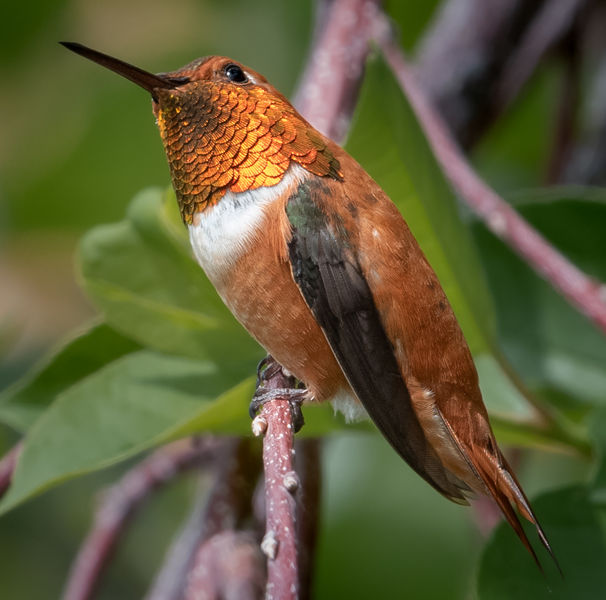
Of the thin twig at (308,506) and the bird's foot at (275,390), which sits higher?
the bird's foot at (275,390)

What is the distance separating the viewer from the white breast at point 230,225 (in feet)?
4.89

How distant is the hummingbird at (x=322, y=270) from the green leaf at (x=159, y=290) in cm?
12

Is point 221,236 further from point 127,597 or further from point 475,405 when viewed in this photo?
point 127,597

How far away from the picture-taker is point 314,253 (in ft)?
4.78

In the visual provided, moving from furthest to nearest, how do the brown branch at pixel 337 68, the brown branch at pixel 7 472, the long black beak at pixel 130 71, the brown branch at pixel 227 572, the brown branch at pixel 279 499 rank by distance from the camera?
the brown branch at pixel 337 68 < the brown branch at pixel 7 472 < the brown branch at pixel 227 572 < the long black beak at pixel 130 71 < the brown branch at pixel 279 499

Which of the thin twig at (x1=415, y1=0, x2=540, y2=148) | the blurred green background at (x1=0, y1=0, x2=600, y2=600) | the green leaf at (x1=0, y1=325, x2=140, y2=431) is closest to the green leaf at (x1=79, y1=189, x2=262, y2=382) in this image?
the green leaf at (x1=0, y1=325, x2=140, y2=431)

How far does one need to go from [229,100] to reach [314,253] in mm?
313

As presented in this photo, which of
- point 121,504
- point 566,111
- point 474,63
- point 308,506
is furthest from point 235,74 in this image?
point 566,111

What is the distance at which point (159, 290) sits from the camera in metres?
1.71

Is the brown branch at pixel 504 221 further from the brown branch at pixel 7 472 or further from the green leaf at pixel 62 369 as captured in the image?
the brown branch at pixel 7 472

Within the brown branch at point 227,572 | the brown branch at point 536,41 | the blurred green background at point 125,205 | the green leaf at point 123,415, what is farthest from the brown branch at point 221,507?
the brown branch at point 536,41

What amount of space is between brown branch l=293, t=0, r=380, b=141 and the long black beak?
0.29m

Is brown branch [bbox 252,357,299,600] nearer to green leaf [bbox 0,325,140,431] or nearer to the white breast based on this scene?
the white breast

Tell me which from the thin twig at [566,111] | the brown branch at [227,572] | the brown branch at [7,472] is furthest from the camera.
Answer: the thin twig at [566,111]
